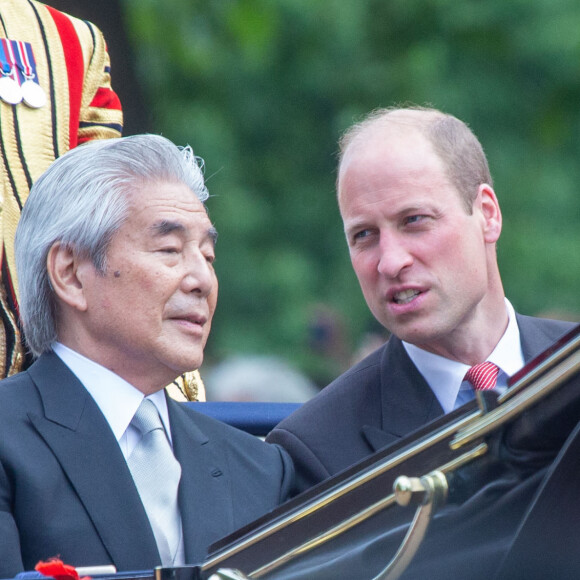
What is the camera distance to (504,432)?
5.23 feet

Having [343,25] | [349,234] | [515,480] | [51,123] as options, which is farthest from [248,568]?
[343,25]

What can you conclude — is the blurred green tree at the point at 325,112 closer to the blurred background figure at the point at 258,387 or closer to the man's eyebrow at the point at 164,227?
the blurred background figure at the point at 258,387

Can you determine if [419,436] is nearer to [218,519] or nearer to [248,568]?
[248,568]

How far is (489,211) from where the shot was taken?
310 centimetres

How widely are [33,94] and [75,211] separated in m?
0.53

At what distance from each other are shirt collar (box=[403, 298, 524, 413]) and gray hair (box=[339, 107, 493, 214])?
1.13ft

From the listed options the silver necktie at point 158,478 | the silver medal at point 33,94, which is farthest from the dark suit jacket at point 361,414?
the silver medal at point 33,94

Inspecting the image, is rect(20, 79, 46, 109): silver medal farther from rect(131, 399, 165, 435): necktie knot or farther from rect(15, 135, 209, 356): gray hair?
rect(131, 399, 165, 435): necktie knot

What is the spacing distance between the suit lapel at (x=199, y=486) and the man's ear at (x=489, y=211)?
0.85 metres

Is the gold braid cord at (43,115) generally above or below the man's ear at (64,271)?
above

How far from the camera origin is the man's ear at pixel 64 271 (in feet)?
8.57

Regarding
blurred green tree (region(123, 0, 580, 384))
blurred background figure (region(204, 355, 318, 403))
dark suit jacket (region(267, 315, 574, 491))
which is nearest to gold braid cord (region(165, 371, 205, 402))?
dark suit jacket (region(267, 315, 574, 491))

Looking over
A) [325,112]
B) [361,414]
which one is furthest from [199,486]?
[325,112]

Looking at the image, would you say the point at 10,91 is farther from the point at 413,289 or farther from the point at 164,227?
the point at 413,289
